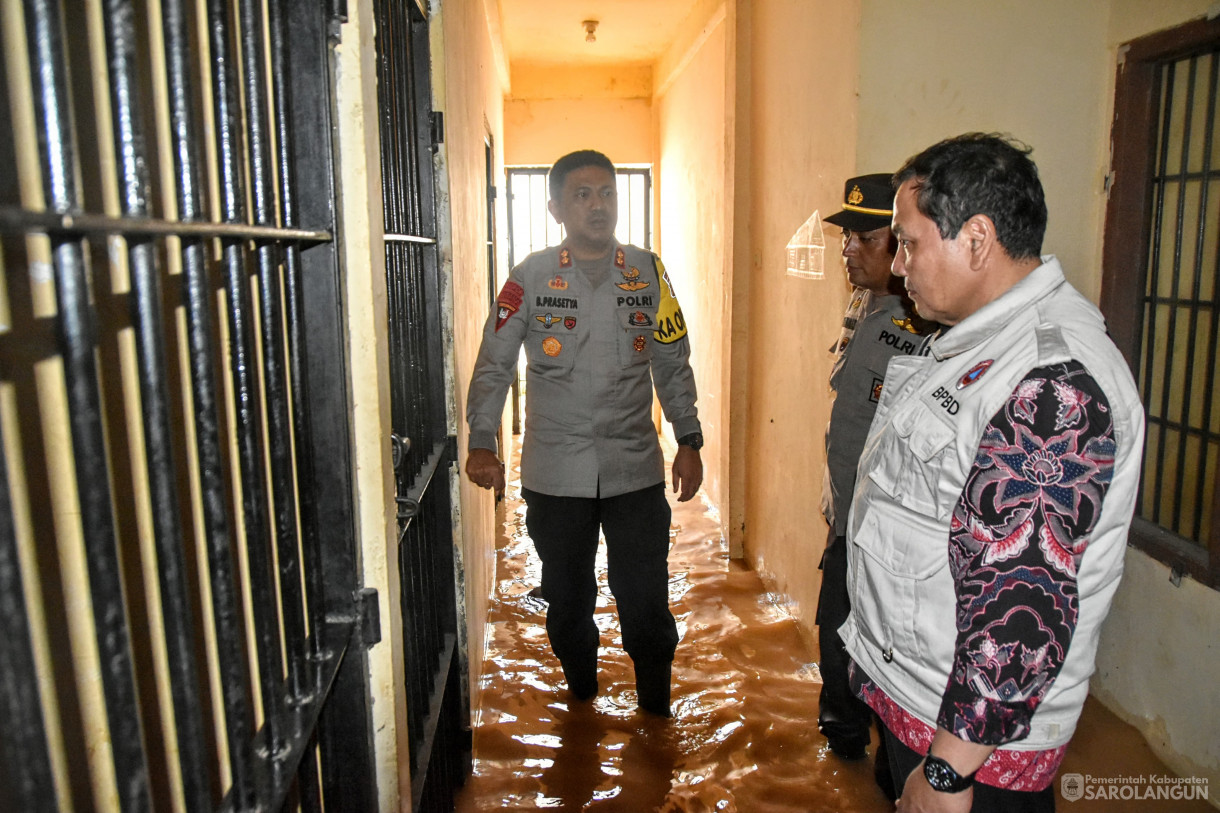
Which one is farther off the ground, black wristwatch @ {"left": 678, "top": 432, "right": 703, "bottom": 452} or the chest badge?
the chest badge

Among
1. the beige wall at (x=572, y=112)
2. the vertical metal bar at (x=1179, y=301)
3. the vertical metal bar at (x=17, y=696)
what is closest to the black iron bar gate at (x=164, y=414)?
the vertical metal bar at (x=17, y=696)

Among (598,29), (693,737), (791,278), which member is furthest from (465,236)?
(598,29)

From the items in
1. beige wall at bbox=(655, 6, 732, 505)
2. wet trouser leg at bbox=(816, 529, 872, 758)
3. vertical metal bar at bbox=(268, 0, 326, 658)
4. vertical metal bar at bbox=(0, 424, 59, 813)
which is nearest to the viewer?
vertical metal bar at bbox=(0, 424, 59, 813)

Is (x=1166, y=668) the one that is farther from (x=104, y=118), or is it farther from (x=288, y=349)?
(x=104, y=118)

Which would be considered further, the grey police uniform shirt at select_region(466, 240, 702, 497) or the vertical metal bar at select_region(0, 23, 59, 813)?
the grey police uniform shirt at select_region(466, 240, 702, 497)

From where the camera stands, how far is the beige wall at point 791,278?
2.76m

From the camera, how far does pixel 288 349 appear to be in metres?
1.02

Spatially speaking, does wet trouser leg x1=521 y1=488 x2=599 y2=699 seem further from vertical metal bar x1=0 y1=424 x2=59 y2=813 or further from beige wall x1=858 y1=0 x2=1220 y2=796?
vertical metal bar x1=0 y1=424 x2=59 y2=813

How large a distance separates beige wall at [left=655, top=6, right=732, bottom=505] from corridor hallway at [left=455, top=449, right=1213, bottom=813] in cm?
152

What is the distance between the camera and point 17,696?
1.58 ft

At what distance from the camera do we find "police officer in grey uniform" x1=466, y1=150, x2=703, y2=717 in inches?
98.8

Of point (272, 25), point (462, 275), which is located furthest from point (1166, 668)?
point (272, 25)

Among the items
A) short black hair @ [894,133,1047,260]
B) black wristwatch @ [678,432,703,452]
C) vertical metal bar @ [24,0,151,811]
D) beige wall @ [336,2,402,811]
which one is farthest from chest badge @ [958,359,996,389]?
black wristwatch @ [678,432,703,452]

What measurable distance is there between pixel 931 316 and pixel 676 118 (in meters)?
5.06
